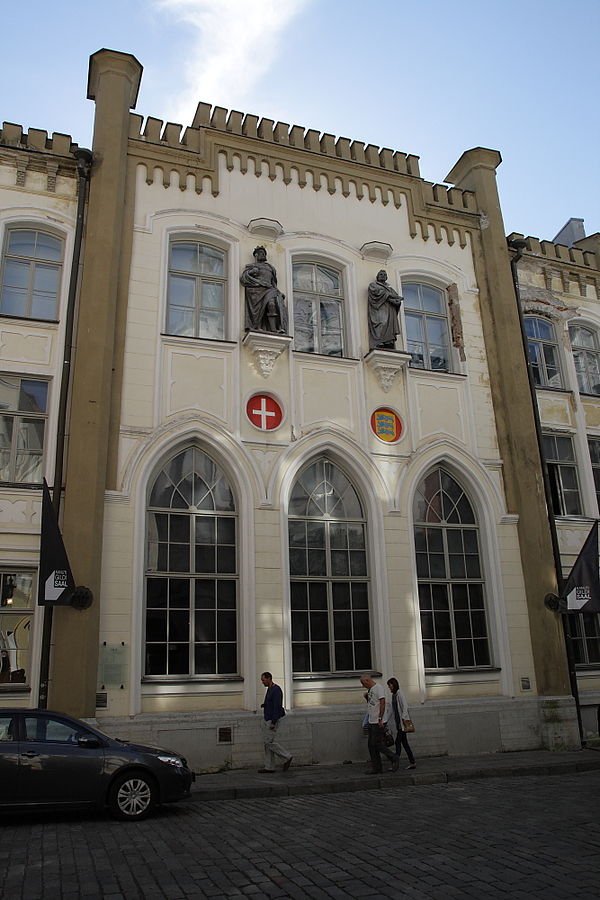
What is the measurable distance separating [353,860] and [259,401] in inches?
352

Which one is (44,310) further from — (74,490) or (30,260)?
(74,490)

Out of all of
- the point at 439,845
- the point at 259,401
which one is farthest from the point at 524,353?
the point at 439,845

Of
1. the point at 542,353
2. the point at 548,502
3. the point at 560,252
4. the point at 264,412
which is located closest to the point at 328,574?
the point at 264,412

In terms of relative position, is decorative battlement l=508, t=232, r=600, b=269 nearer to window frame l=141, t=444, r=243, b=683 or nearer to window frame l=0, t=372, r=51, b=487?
window frame l=141, t=444, r=243, b=683

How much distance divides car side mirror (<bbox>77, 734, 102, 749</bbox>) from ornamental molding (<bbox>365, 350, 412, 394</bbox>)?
353 inches

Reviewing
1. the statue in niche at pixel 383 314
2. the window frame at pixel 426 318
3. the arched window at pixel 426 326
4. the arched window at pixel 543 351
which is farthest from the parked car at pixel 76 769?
the arched window at pixel 543 351

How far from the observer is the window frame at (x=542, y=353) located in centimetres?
1769

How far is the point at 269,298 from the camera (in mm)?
14305

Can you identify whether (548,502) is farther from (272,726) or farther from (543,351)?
(272,726)

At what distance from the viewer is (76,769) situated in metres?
8.05

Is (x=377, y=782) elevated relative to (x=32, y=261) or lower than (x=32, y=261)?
lower

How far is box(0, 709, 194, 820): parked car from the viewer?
7.88 metres

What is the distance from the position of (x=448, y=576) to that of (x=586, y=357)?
7683 millimetres

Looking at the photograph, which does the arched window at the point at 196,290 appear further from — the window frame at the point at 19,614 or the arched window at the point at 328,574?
the window frame at the point at 19,614
